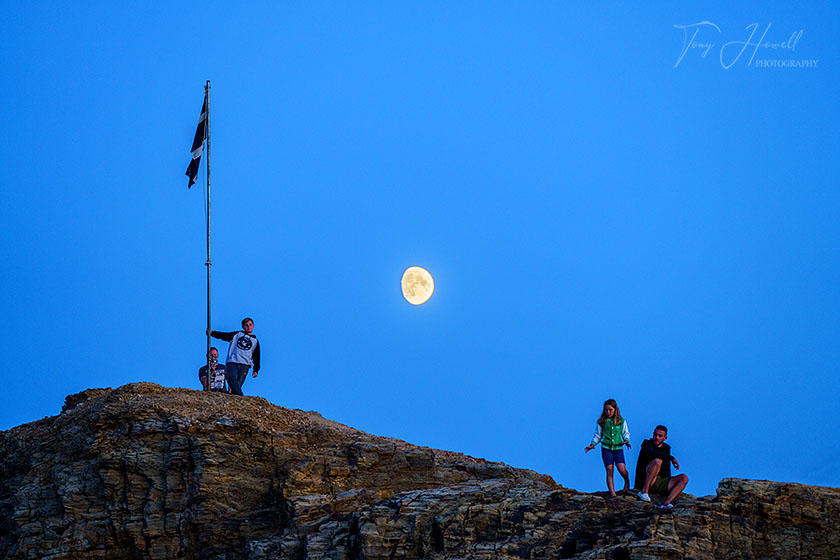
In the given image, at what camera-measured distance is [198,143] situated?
32031 millimetres

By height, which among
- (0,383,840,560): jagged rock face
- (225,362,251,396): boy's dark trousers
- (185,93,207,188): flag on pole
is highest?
(185,93,207,188): flag on pole

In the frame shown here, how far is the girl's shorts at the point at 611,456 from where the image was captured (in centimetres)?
1958

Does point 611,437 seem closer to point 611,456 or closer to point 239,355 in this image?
point 611,456

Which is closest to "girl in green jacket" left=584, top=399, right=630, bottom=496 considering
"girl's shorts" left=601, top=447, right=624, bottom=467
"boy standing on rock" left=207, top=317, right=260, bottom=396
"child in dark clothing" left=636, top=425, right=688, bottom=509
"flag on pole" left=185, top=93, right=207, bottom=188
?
"girl's shorts" left=601, top=447, right=624, bottom=467

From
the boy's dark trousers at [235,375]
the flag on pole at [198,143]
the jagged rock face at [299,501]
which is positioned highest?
the flag on pole at [198,143]

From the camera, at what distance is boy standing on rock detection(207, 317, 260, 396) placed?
27422 mm

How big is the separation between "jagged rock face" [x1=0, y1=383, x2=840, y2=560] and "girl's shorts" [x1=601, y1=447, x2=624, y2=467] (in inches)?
43.8

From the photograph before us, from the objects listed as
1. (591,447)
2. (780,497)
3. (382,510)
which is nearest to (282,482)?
(382,510)

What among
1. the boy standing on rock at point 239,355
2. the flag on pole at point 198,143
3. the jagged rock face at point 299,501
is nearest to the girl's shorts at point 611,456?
the jagged rock face at point 299,501

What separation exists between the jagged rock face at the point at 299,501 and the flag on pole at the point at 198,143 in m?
9.30

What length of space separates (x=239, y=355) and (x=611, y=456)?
13287 millimetres

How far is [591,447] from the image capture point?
19.7m

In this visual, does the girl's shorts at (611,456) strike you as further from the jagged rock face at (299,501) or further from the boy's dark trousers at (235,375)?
the boy's dark trousers at (235,375)

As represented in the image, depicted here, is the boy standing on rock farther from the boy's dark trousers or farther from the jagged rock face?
the jagged rock face
